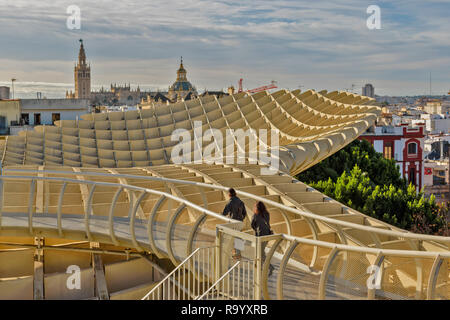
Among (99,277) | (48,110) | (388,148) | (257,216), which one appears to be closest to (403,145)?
(388,148)

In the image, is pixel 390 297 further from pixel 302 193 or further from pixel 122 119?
pixel 122 119

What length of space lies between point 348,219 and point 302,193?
204cm

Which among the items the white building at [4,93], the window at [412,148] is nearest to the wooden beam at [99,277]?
the window at [412,148]

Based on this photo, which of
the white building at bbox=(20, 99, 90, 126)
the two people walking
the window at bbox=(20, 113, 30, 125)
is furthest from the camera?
the white building at bbox=(20, 99, 90, 126)

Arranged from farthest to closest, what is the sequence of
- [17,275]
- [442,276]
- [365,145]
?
[365,145]
[17,275]
[442,276]

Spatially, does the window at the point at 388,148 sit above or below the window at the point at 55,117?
below

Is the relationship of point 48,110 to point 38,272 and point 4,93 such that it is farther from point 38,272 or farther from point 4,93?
point 4,93

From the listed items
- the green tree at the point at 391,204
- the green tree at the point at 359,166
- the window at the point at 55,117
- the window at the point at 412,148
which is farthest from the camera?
the window at the point at 412,148

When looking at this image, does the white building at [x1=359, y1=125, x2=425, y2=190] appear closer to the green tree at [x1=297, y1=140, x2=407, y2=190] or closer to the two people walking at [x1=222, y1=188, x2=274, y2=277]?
the green tree at [x1=297, y1=140, x2=407, y2=190]

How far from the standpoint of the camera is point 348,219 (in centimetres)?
1571

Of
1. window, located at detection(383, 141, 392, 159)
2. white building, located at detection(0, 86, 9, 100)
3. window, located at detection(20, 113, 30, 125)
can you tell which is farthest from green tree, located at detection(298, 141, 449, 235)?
white building, located at detection(0, 86, 9, 100)

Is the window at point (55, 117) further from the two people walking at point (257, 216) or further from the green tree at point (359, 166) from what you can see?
the two people walking at point (257, 216)
